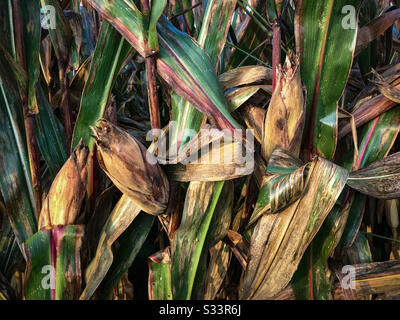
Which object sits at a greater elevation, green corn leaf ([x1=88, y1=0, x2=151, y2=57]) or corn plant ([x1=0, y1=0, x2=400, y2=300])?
green corn leaf ([x1=88, y1=0, x2=151, y2=57])

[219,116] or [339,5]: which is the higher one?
[339,5]

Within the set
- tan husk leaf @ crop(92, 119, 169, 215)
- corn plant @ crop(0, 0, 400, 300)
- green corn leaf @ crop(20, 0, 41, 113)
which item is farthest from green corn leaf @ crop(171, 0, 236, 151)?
green corn leaf @ crop(20, 0, 41, 113)

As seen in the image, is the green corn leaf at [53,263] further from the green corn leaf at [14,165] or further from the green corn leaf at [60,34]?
the green corn leaf at [60,34]

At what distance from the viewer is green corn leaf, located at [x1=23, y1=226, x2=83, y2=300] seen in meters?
0.52

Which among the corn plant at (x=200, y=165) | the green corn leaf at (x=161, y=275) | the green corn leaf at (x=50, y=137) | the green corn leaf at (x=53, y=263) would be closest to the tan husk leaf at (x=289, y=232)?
the corn plant at (x=200, y=165)

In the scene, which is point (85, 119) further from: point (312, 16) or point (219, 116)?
point (312, 16)

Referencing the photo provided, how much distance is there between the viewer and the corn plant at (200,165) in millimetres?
515

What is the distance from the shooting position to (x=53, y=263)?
1.74ft

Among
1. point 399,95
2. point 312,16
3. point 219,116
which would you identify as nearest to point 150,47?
point 219,116

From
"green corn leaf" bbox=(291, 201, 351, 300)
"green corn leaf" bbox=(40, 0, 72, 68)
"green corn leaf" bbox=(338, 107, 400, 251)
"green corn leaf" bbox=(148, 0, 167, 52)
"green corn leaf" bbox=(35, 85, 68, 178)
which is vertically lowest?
"green corn leaf" bbox=(291, 201, 351, 300)

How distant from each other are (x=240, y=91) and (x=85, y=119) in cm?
24

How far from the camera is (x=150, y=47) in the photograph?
0.54 metres

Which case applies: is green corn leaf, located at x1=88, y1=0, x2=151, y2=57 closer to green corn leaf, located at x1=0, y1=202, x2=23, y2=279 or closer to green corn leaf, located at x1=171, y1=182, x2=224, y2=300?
green corn leaf, located at x1=171, y1=182, x2=224, y2=300

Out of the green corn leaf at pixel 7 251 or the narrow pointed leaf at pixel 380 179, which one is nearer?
the narrow pointed leaf at pixel 380 179
